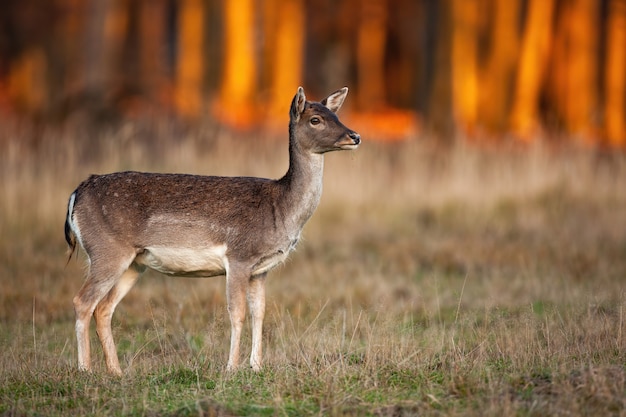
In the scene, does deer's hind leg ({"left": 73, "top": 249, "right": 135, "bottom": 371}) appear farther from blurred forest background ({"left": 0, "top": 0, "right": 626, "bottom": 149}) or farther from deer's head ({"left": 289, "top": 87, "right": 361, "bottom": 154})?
blurred forest background ({"left": 0, "top": 0, "right": 626, "bottom": 149})

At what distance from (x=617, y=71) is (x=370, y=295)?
17.1m

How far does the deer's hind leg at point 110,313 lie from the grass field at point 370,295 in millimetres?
144

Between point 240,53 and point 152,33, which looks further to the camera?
point 152,33

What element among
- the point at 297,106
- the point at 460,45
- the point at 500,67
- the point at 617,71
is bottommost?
the point at 297,106

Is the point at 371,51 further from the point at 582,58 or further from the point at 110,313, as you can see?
the point at 110,313

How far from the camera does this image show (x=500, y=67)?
23.7 meters

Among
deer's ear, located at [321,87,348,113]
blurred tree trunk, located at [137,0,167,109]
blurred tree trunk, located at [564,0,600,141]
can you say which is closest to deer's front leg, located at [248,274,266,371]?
deer's ear, located at [321,87,348,113]

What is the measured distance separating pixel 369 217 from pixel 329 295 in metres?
4.34

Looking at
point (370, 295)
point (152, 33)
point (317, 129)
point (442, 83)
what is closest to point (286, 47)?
point (442, 83)

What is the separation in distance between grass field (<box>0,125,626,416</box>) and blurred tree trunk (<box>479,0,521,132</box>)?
6226 mm

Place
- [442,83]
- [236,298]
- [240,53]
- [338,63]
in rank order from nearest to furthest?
[236,298], [442,83], [240,53], [338,63]

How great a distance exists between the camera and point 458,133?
19.0m

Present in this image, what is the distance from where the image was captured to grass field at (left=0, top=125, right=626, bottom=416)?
641 cm

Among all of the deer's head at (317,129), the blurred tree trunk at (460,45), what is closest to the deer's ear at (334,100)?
the deer's head at (317,129)
